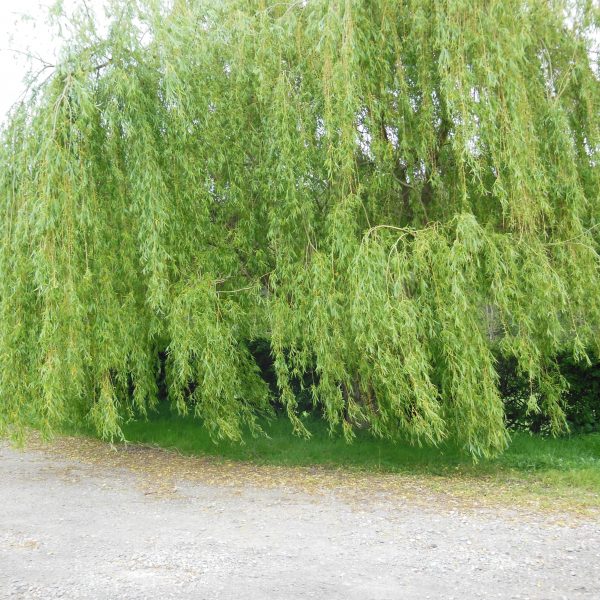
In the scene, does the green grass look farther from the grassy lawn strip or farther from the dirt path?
the dirt path

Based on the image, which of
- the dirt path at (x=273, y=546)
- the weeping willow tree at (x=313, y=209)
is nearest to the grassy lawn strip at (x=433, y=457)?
the weeping willow tree at (x=313, y=209)

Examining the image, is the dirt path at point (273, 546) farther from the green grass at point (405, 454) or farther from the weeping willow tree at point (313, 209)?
the green grass at point (405, 454)

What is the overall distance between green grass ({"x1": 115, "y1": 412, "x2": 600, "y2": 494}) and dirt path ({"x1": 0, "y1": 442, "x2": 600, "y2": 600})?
3.64 feet

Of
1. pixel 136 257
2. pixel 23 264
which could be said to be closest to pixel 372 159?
pixel 136 257

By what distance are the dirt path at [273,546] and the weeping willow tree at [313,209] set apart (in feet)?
2.63

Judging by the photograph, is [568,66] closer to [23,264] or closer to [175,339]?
[175,339]

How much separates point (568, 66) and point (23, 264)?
604 centimetres

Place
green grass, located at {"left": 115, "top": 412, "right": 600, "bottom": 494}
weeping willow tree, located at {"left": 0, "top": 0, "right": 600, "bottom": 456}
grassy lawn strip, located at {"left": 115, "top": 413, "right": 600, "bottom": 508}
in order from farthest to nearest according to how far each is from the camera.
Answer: green grass, located at {"left": 115, "top": 412, "right": 600, "bottom": 494}
grassy lawn strip, located at {"left": 115, "top": 413, "right": 600, "bottom": 508}
weeping willow tree, located at {"left": 0, "top": 0, "right": 600, "bottom": 456}

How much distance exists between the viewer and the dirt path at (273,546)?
4.28 meters

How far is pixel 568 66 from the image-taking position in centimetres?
733

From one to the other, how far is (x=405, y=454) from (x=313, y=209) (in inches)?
123

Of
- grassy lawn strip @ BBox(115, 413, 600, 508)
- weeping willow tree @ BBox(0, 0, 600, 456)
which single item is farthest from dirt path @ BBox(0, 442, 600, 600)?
grassy lawn strip @ BBox(115, 413, 600, 508)

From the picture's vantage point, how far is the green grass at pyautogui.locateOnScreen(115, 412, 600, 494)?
7.29 metres

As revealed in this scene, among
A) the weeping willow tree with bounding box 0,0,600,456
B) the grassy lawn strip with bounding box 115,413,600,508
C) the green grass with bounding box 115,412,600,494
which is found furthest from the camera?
the green grass with bounding box 115,412,600,494
